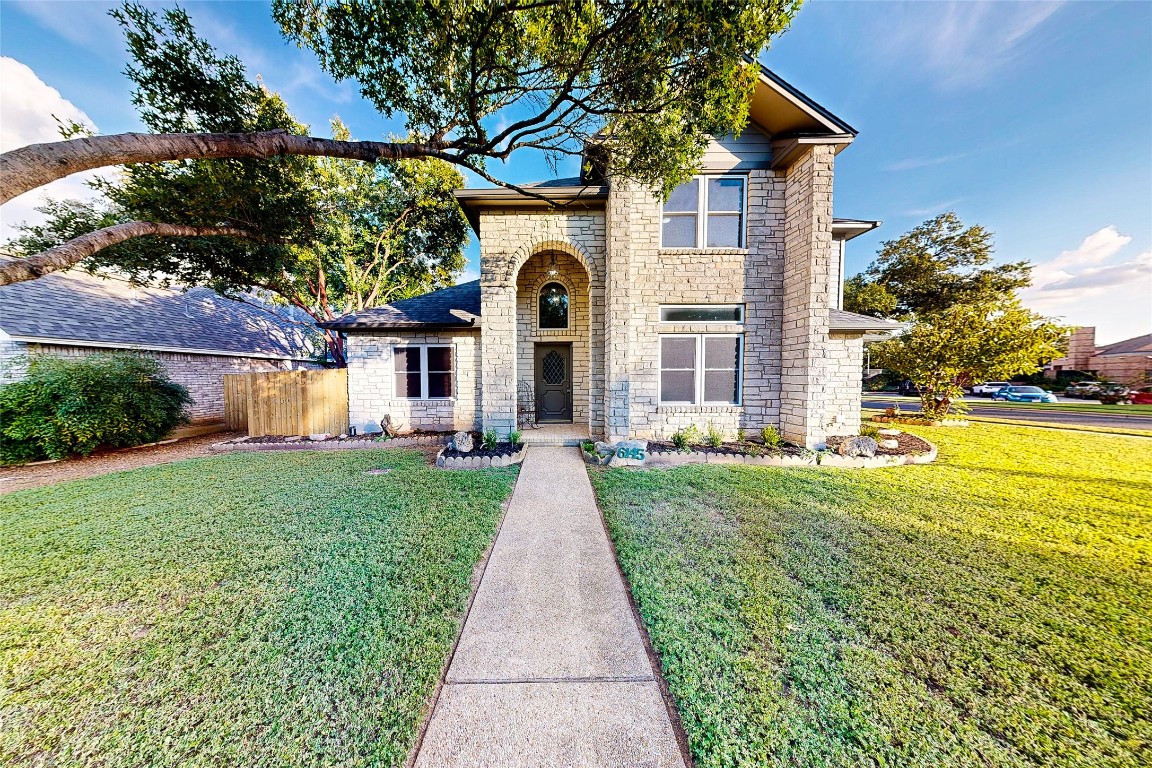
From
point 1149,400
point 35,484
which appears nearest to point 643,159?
point 35,484

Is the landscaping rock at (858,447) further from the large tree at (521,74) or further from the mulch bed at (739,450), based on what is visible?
the large tree at (521,74)

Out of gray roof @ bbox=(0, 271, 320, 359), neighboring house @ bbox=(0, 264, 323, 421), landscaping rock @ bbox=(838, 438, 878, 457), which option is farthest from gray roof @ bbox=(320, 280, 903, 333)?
gray roof @ bbox=(0, 271, 320, 359)

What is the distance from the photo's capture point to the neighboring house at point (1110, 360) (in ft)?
70.5

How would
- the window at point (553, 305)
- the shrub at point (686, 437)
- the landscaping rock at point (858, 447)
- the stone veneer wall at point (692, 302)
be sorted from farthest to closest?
the window at point (553, 305) → the stone veneer wall at point (692, 302) → the shrub at point (686, 437) → the landscaping rock at point (858, 447)

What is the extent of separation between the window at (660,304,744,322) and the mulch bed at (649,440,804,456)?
8.49 ft

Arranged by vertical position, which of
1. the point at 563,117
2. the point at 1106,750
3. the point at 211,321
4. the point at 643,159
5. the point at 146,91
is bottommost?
the point at 1106,750

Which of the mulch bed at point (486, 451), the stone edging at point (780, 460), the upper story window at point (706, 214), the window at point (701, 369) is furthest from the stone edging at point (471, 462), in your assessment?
the upper story window at point (706, 214)

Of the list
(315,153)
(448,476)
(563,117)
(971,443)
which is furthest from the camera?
(971,443)

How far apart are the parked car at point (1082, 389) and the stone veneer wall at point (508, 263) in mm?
33160

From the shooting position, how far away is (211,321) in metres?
14.2

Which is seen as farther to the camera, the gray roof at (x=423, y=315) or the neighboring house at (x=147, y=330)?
the neighboring house at (x=147, y=330)

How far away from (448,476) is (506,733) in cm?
434

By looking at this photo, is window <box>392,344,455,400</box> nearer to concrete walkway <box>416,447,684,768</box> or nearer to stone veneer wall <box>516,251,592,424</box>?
stone veneer wall <box>516,251,592,424</box>

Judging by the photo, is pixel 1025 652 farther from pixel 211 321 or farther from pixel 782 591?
pixel 211 321
